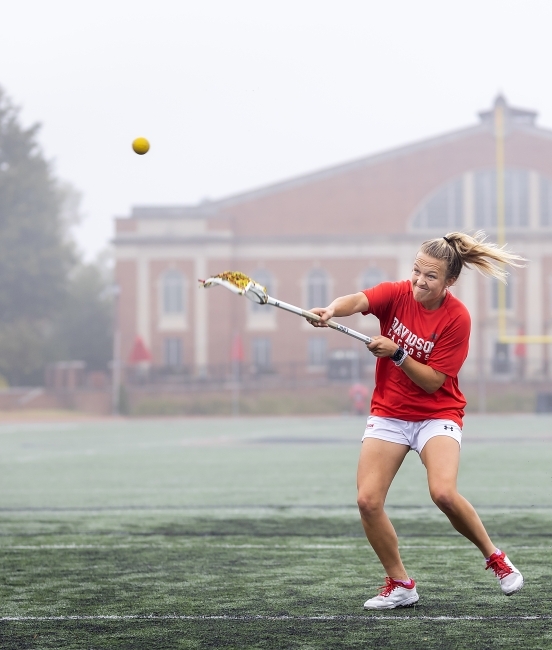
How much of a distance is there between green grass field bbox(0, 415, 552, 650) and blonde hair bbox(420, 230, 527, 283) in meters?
1.73

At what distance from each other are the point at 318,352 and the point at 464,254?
54.6 metres

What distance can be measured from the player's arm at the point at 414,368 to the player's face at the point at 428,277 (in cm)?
32

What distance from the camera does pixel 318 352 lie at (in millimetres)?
60938

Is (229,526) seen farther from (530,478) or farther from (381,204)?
(381,204)

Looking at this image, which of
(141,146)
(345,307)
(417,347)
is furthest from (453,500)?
(141,146)

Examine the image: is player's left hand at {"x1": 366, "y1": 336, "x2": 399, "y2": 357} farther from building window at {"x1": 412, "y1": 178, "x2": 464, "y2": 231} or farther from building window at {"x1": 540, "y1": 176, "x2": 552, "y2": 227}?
building window at {"x1": 540, "y1": 176, "x2": 552, "y2": 227}

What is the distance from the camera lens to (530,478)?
51.1ft

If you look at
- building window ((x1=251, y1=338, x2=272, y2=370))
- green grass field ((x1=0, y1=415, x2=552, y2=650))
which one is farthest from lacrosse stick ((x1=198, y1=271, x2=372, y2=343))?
building window ((x1=251, y1=338, x2=272, y2=370))

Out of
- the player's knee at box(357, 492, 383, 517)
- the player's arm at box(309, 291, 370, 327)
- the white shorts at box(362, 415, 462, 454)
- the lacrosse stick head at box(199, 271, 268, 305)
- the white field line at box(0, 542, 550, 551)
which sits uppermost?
the lacrosse stick head at box(199, 271, 268, 305)

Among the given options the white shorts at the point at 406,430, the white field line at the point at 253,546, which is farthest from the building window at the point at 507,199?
the white shorts at the point at 406,430

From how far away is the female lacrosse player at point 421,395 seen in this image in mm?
6250

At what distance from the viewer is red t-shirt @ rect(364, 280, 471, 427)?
6332mm

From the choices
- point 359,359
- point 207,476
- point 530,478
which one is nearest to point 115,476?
point 207,476

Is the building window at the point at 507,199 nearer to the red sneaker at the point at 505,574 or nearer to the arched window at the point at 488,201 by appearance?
the arched window at the point at 488,201
